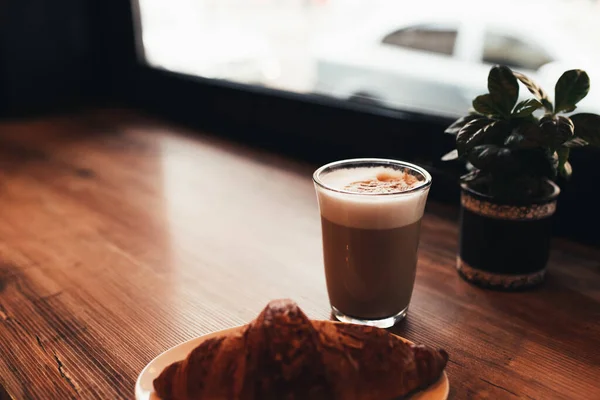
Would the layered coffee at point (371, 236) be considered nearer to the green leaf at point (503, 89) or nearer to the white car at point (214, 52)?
the green leaf at point (503, 89)

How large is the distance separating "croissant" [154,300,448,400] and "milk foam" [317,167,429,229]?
0.54 feet

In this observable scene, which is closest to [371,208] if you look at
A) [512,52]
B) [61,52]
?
[512,52]

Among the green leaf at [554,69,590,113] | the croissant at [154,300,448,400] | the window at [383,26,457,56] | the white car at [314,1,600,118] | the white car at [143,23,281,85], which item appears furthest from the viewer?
the white car at [143,23,281,85]

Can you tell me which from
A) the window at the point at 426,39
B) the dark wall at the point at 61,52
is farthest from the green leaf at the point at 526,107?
the dark wall at the point at 61,52

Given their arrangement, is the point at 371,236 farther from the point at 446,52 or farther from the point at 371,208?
the point at 446,52

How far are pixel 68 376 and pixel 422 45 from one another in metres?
1.25

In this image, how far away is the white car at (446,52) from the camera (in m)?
1.26

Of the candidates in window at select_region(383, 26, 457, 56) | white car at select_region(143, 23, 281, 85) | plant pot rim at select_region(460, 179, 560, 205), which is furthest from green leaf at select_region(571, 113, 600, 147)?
white car at select_region(143, 23, 281, 85)

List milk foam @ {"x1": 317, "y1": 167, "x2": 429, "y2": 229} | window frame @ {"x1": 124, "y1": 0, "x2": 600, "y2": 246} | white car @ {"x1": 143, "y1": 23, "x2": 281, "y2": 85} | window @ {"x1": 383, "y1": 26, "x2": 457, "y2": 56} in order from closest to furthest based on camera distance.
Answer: milk foam @ {"x1": 317, "y1": 167, "x2": 429, "y2": 229}, window frame @ {"x1": 124, "y1": 0, "x2": 600, "y2": 246}, window @ {"x1": 383, "y1": 26, "x2": 457, "y2": 56}, white car @ {"x1": 143, "y1": 23, "x2": 281, "y2": 85}

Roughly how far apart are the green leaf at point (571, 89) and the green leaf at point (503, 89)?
2.8 inches

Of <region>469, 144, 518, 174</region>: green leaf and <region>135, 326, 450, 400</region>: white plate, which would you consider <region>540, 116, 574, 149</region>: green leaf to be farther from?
<region>135, 326, 450, 400</region>: white plate

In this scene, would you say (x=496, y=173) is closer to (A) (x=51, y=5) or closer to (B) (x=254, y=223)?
(B) (x=254, y=223)

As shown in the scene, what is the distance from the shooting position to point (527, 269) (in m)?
0.92

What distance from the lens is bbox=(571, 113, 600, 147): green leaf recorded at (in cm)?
82
